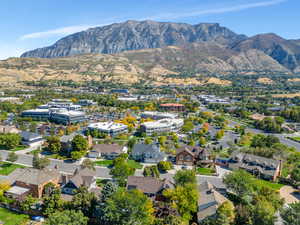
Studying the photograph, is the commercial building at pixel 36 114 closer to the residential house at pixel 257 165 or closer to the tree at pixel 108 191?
the tree at pixel 108 191

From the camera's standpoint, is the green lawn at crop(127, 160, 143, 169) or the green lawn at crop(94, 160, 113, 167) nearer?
the green lawn at crop(127, 160, 143, 169)

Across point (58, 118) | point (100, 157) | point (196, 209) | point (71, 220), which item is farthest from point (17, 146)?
point (196, 209)

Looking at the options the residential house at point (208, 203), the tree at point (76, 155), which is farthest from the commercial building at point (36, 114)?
the residential house at point (208, 203)

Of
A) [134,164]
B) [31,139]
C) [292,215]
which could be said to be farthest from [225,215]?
[31,139]

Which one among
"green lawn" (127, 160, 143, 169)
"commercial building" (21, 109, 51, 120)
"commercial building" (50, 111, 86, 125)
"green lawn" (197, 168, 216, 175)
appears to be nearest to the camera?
"green lawn" (197, 168, 216, 175)

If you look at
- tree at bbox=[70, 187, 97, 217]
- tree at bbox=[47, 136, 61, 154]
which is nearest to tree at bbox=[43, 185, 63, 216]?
tree at bbox=[70, 187, 97, 217]

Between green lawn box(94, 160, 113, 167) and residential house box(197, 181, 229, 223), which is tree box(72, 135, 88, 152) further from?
residential house box(197, 181, 229, 223)
